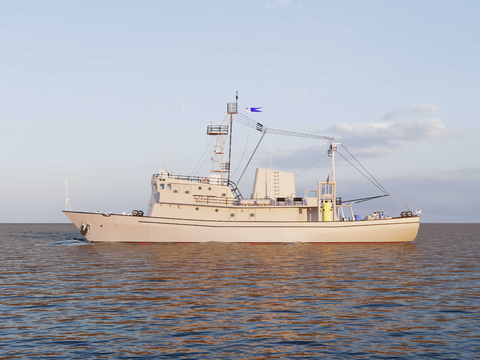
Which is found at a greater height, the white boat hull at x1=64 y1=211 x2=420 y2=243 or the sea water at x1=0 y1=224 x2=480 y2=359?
the white boat hull at x1=64 y1=211 x2=420 y2=243

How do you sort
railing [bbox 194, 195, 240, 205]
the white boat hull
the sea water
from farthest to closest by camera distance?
1. railing [bbox 194, 195, 240, 205]
2. the white boat hull
3. the sea water

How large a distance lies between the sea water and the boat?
15.4m

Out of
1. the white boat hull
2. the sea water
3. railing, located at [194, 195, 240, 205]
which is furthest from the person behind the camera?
railing, located at [194, 195, 240, 205]

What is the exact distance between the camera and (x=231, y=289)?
17469mm

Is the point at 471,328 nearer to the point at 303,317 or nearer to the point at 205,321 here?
the point at 303,317

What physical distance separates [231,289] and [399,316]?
6.88 meters

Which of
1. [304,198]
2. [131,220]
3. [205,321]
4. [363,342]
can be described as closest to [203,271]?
[205,321]

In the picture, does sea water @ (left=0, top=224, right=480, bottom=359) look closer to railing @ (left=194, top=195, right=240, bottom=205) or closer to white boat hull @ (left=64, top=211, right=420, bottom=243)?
white boat hull @ (left=64, top=211, right=420, bottom=243)

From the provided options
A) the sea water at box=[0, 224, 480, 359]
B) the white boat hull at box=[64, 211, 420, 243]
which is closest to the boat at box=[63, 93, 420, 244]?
the white boat hull at box=[64, 211, 420, 243]

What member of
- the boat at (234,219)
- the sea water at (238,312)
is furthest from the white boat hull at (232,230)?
the sea water at (238,312)

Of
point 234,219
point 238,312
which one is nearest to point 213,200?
point 234,219

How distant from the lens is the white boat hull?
132ft

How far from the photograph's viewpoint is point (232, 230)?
41500 millimetres

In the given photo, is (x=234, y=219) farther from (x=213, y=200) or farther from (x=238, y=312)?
(x=238, y=312)
